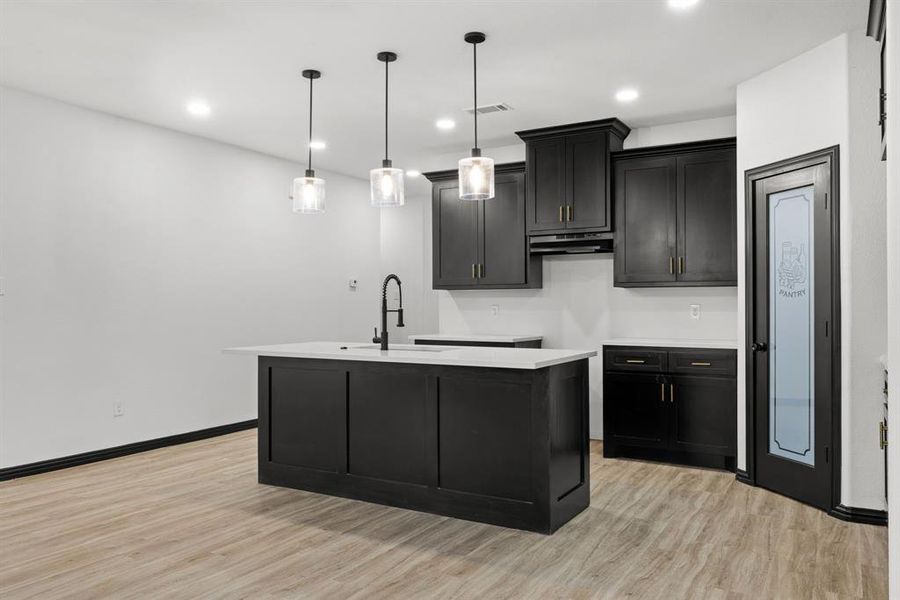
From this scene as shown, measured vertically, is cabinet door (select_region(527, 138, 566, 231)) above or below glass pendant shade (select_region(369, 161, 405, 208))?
above

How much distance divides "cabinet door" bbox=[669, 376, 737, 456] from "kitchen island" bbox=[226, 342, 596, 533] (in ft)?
4.67

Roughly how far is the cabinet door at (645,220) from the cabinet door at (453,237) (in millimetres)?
1386

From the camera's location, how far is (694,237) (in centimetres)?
522

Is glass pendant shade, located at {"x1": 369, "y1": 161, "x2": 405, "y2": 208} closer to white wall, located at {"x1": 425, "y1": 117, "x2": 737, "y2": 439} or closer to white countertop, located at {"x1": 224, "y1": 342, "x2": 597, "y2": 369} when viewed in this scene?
white countertop, located at {"x1": 224, "y1": 342, "x2": 597, "y2": 369}

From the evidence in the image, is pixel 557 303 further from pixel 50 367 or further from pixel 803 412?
pixel 50 367

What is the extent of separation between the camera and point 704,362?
4.92 meters

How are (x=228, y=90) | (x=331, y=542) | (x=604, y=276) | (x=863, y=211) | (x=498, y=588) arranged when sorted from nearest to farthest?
1. (x=498, y=588)
2. (x=331, y=542)
3. (x=863, y=211)
4. (x=228, y=90)
5. (x=604, y=276)

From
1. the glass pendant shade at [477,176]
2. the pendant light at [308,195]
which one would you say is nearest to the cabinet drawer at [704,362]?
the glass pendant shade at [477,176]

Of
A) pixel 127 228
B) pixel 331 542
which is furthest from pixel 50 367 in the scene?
pixel 331 542

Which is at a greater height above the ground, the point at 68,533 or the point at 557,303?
the point at 557,303

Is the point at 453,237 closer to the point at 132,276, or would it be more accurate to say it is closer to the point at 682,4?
the point at 132,276

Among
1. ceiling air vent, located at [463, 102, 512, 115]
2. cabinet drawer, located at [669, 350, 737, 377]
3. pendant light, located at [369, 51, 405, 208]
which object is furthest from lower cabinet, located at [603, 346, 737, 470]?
pendant light, located at [369, 51, 405, 208]

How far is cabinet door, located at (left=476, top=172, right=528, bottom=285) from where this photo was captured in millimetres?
6027

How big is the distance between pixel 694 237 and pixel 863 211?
162cm
